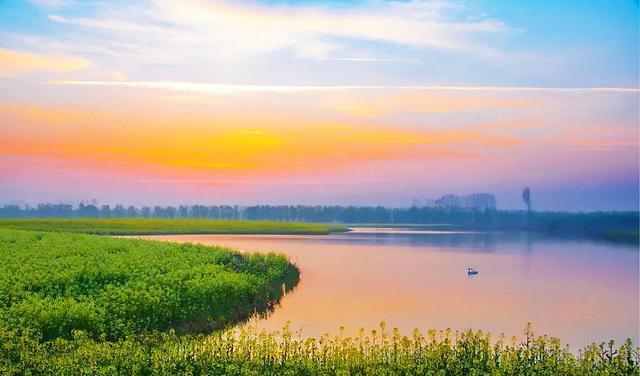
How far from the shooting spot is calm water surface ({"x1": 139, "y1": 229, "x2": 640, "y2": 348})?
76.0ft

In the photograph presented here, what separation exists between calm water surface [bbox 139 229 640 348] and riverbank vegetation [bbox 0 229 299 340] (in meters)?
1.71

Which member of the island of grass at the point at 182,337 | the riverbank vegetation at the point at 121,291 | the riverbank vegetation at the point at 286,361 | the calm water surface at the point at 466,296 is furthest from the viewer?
the calm water surface at the point at 466,296

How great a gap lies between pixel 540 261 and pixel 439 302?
25.6 metres

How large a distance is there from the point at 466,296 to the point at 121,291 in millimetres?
15697

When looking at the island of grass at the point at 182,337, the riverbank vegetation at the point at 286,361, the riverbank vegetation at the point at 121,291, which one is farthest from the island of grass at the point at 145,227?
the riverbank vegetation at the point at 286,361

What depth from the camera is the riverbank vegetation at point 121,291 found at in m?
18.2

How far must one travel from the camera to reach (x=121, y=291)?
22.2 metres

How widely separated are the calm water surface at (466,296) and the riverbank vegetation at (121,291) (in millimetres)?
1715

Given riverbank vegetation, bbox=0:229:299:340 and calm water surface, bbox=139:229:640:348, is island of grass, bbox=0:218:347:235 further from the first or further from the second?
riverbank vegetation, bbox=0:229:299:340

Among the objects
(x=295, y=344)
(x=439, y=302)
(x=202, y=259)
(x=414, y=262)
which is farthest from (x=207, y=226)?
(x=295, y=344)

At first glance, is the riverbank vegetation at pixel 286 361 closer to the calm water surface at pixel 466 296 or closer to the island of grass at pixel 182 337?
the island of grass at pixel 182 337

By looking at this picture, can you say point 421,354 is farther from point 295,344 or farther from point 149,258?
point 149,258

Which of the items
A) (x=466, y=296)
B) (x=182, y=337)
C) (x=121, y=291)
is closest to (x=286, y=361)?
(x=182, y=337)

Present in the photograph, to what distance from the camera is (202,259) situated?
34625 mm
